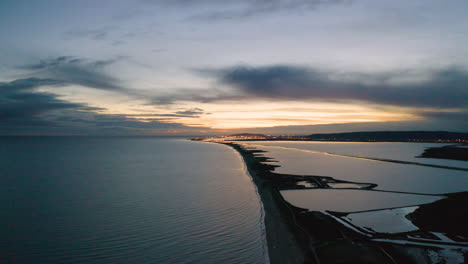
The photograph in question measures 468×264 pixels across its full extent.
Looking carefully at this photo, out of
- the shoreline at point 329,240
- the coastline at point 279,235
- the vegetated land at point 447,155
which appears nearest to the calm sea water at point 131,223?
the coastline at point 279,235

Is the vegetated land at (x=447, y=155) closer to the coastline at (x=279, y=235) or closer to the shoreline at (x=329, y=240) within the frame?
the shoreline at (x=329, y=240)

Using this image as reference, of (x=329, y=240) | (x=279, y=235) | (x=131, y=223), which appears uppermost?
(x=329, y=240)

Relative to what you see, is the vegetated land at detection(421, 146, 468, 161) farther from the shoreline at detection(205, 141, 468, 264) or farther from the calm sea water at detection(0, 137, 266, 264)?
the calm sea water at detection(0, 137, 266, 264)

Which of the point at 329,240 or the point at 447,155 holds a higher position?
the point at 329,240

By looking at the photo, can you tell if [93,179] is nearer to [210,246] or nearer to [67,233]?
[67,233]

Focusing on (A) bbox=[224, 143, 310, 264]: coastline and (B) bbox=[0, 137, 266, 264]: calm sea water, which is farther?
(B) bbox=[0, 137, 266, 264]: calm sea water

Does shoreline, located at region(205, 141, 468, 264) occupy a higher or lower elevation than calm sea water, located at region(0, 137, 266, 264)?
higher

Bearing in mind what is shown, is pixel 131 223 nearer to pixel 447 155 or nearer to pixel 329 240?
pixel 329 240

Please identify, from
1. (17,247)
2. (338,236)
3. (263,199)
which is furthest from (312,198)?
(17,247)

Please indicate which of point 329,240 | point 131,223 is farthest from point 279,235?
point 131,223

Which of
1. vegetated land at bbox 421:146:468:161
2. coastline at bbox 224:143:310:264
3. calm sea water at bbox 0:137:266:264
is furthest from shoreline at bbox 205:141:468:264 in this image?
vegetated land at bbox 421:146:468:161

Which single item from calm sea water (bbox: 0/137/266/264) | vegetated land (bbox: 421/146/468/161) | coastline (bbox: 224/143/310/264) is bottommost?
vegetated land (bbox: 421/146/468/161)
